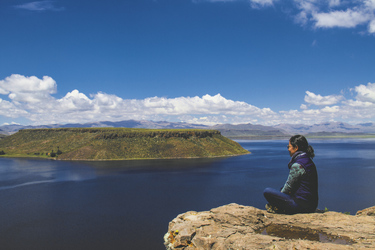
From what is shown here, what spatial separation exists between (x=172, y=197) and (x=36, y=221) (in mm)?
27577

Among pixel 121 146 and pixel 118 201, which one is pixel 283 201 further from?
pixel 121 146

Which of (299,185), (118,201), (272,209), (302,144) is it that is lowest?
(118,201)

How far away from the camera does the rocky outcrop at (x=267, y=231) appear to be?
10.4 m

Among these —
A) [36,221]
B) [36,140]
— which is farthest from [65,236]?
[36,140]

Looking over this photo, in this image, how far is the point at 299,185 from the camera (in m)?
12.2

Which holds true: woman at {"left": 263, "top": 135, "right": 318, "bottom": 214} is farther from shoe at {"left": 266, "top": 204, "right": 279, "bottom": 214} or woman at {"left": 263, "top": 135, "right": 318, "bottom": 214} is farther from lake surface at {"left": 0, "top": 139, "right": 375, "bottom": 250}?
lake surface at {"left": 0, "top": 139, "right": 375, "bottom": 250}

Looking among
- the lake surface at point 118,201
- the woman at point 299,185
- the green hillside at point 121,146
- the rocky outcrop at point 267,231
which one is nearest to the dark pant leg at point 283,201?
the woman at point 299,185

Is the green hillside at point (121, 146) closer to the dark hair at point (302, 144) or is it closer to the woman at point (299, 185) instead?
the woman at point (299, 185)

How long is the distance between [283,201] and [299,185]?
4.27 feet

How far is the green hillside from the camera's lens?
5927 inches

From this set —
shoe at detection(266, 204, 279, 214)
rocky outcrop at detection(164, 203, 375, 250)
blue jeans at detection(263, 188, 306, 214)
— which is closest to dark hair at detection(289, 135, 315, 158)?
blue jeans at detection(263, 188, 306, 214)

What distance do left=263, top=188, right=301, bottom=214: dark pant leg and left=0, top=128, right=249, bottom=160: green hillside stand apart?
450 ft

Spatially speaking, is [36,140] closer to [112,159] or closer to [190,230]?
[112,159]

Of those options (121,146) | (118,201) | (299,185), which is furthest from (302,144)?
(121,146)
